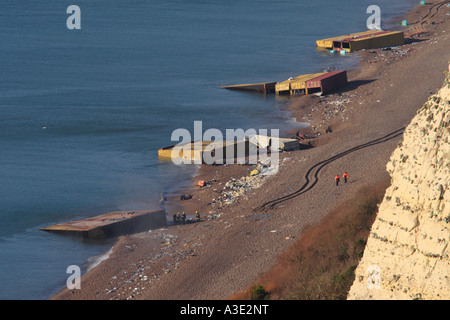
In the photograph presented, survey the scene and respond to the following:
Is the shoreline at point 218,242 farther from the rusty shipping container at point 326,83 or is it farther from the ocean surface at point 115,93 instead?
the rusty shipping container at point 326,83

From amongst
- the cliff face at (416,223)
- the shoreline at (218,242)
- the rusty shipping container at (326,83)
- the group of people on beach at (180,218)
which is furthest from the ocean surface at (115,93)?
the cliff face at (416,223)

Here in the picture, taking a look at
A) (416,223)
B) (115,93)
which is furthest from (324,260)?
(115,93)

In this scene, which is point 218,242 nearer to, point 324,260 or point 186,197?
point 324,260

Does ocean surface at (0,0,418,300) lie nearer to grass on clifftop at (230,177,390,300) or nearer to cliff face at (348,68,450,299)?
grass on clifftop at (230,177,390,300)

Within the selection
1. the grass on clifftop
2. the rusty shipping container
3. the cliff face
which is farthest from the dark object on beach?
the cliff face

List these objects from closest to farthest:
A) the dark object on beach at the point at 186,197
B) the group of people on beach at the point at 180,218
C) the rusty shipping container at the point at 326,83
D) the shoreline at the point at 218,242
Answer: the shoreline at the point at 218,242
the group of people on beach at the point at 180,218
the dark object on beach at the point at 186,197
the rusty shipping container at the point at 326,83

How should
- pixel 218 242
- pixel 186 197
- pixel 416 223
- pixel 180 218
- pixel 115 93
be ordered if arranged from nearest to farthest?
pixel 416 223, pixel 218 242, pixel 180 218, pixel 186 197, pixel 115 93
